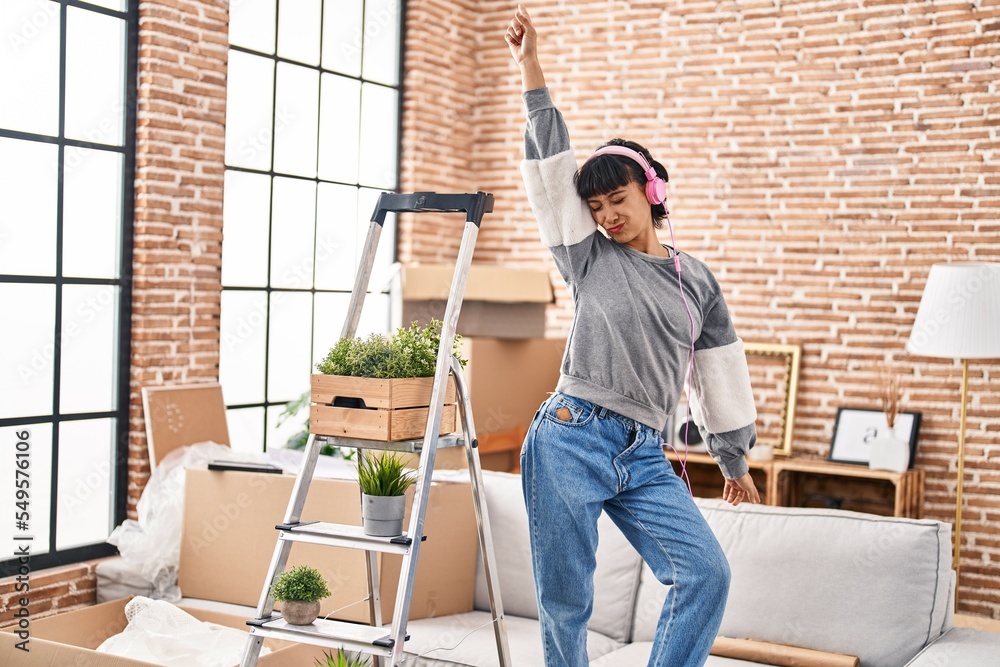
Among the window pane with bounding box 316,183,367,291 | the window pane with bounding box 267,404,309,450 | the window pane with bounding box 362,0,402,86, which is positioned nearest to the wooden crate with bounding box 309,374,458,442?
the window pane with bounding box 267,404,309,450

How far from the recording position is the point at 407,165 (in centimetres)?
579

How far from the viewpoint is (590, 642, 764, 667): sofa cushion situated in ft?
8.83

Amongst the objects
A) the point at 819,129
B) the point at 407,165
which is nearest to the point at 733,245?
the point at 819,129

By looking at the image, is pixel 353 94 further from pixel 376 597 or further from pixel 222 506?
pixel 376 597

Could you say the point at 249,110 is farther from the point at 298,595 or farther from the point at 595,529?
the point at 595,529

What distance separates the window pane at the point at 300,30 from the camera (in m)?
4.96

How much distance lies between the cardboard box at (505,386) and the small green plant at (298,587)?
243 cm

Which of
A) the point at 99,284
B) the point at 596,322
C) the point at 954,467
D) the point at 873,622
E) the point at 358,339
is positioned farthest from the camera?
Result: the point at 954,467

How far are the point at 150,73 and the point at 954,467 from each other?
4051 millimetres

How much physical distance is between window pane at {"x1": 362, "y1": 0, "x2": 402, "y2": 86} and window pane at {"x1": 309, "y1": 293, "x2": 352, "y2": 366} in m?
1.25

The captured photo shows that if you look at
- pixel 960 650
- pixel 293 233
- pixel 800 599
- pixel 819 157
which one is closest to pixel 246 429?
pixel 293 233

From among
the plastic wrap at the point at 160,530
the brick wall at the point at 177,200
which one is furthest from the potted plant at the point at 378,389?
the brick wall at the point at 177,200

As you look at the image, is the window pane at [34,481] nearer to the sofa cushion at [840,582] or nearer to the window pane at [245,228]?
the window pane at [245,228]

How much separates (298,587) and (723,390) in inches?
42.9
